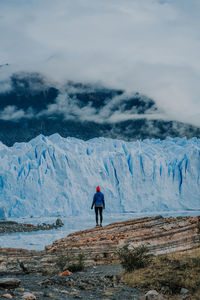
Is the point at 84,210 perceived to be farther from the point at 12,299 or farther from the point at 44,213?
the point at 12,299

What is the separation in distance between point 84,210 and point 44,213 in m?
5.14

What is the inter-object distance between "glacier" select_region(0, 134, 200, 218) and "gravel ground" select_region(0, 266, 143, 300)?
128 ft

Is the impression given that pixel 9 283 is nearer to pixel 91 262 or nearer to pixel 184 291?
pixel 184 291

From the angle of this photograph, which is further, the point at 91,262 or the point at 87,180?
the point at 87,180

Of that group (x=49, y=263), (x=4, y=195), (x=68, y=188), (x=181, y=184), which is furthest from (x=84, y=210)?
(x=49, y=263)

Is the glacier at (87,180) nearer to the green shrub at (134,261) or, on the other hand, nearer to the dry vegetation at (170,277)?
the green shrub at (134,261)

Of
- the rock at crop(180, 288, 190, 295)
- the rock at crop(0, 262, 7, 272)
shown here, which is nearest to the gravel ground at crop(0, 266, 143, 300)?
the rock at crop(180, 288, 190, 295)

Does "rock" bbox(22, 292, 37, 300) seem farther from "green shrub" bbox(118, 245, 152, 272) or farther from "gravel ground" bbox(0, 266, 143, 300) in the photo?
"green shrub" bbox(118, 245, 152, 272)

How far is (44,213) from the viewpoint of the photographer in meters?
46.1

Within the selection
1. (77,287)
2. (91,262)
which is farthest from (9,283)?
(91,262)

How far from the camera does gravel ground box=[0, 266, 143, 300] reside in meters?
6.14

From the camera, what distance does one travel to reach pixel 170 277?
6910 millimetres

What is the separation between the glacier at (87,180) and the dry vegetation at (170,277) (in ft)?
129

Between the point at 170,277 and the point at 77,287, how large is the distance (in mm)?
1734
